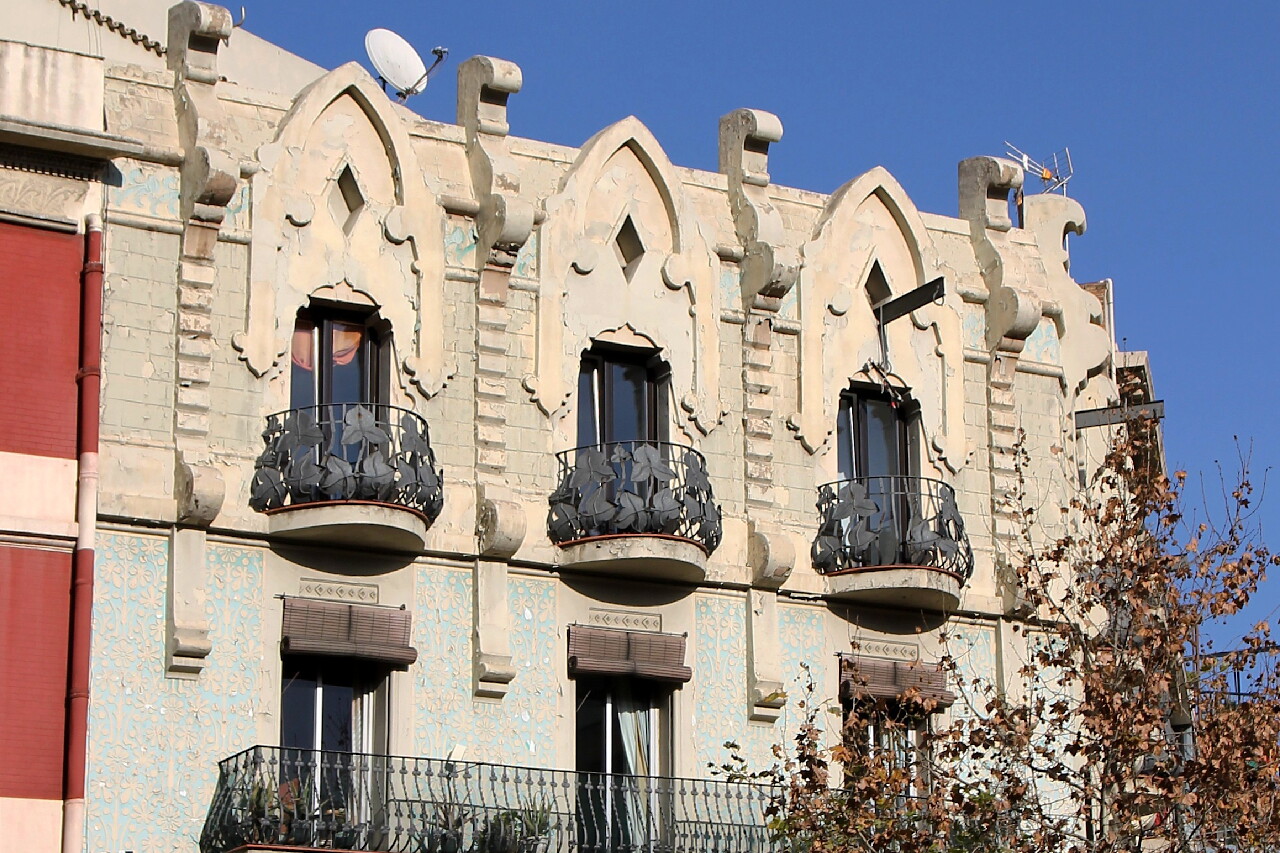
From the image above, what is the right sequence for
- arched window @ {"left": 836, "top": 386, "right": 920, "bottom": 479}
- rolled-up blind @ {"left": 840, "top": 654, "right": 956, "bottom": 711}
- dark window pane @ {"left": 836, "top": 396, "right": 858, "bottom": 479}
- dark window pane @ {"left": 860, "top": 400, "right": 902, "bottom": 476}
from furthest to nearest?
dark window pane @ {"left": 860, "top": 400, "right": 902, "bottom": 476}
arched window @ {"left": 836, "top": 386, "right": 920, "bottom": 479}
dark window pane @ {"left": 836, "top": 396, "right": 858, "bottom": 479}
rolled-up blind @ {"left": 840, "top": 654, "right": 956, "bottom": 711}

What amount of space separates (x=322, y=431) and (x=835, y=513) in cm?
564

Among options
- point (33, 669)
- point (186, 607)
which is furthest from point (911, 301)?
point (33, 669)

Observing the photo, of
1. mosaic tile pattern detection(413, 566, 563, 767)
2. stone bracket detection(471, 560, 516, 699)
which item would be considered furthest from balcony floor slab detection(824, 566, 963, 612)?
stone bracket detection(471, 560, 516, 699)

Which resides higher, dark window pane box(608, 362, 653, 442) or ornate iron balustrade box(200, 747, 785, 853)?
dark window pane box(608, 362, 653, 442)

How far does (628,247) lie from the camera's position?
28.8 metres

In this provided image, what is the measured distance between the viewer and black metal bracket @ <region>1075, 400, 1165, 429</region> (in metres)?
27.4

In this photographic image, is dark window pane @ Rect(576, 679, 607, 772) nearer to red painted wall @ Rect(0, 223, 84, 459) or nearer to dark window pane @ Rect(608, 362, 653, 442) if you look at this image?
dark window pane @ Rect(608, 362, 653, 442)

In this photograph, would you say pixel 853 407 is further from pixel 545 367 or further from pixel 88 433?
pixel 88 433

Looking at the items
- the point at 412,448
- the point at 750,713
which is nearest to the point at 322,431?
the point at 412,448

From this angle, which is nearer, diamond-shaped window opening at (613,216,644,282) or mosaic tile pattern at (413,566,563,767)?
mosaic tile pattern at (413,566,563,767)

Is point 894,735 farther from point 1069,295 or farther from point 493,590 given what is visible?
point 1069,295

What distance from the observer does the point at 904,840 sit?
79.3 feet

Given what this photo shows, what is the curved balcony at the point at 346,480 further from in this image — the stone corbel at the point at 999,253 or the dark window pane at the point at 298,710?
the stone corbel at the point at 999,253

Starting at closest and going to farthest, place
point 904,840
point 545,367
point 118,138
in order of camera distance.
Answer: point 904,840 < point 118,138 < point 545,367
